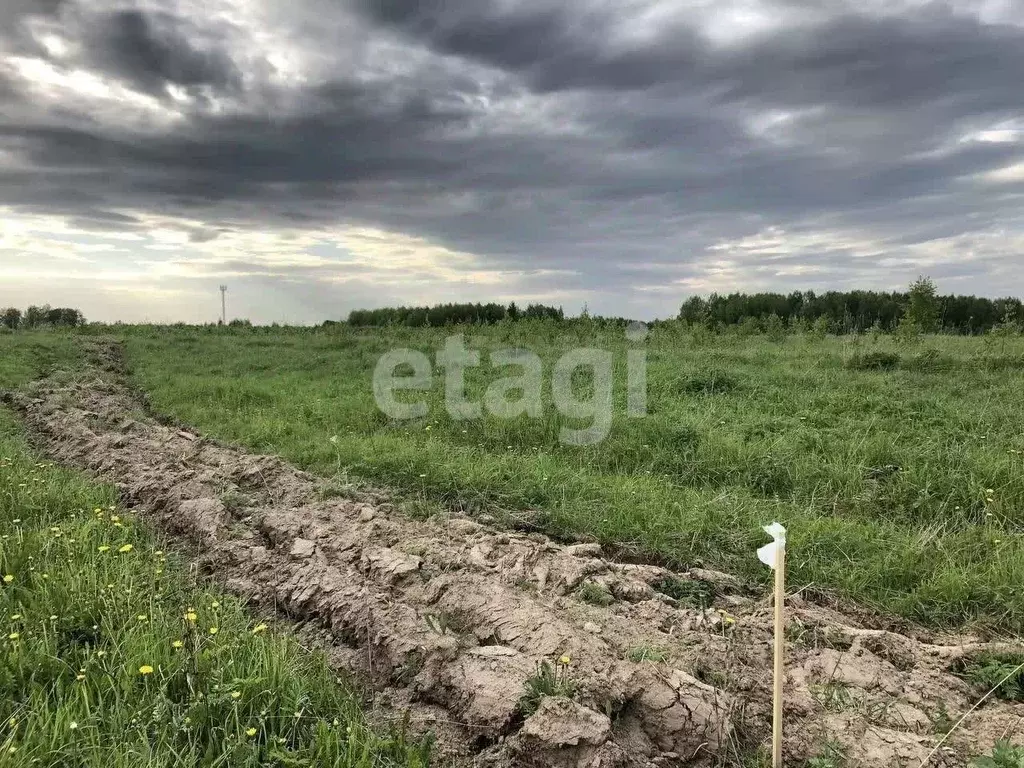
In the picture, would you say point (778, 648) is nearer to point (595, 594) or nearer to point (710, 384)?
point (595, 594)

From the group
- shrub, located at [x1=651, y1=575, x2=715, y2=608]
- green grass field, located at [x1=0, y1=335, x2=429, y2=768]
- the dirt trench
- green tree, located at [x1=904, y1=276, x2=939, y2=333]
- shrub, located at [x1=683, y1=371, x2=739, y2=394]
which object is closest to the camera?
green grass field, located at [x1=0, y1=335, x2=429, y2=768]

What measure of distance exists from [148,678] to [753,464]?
5.42m

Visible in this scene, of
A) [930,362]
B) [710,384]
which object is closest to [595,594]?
[710,384]

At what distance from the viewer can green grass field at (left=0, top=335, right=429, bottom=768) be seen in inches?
103

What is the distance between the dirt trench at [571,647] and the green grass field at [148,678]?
0.31m

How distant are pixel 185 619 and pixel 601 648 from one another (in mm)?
2152

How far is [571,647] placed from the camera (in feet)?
10.7

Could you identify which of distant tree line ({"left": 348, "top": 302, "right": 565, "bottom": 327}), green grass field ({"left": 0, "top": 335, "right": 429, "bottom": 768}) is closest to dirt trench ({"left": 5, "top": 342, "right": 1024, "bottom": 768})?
green grass field ({"left": 0, "top": 335, "right": 429, "bottom": 768})

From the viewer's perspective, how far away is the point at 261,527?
5.18m

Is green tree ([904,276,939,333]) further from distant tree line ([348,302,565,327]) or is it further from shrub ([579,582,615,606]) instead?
Result: shrub ([579,582,615,606])

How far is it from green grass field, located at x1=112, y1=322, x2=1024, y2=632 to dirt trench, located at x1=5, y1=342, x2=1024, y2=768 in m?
0.58

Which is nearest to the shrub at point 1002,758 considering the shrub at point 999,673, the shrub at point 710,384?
the shrub at point 999,673

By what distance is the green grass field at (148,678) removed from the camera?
103 inches

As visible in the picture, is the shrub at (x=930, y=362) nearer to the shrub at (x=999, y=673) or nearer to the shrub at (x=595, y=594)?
the shrub at (x=999, y=673)
